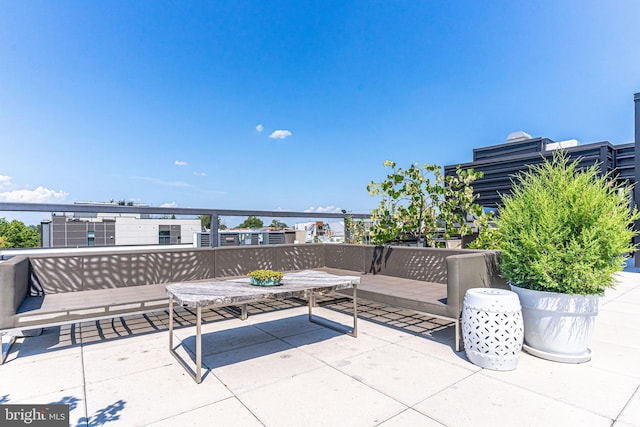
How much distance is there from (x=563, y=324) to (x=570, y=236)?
2.28 feet

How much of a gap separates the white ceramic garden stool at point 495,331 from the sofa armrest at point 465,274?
0.84 ft

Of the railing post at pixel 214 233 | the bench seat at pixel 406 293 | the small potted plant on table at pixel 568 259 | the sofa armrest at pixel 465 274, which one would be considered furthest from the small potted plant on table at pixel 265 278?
the small potted plant on table at pixel 568 259

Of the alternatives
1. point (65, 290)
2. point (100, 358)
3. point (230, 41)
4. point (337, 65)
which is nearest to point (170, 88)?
point (230, 41)

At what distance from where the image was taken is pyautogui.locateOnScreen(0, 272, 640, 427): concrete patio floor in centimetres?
177

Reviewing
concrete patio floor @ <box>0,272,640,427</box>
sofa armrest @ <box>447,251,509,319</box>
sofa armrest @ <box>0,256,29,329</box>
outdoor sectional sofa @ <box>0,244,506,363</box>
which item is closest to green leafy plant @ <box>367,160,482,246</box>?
outdoor sectional sofa @ <box>0,244,506,363</box>

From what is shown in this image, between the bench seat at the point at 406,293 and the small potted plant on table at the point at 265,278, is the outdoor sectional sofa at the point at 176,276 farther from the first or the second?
the small potted plant on table at the point at 265,278

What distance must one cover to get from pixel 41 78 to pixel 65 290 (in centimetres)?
1018

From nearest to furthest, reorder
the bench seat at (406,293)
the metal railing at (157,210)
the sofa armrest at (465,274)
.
A: the sofa armrest at (465,274) < the bench seat at (406,293) < the metal railing at (157,210)

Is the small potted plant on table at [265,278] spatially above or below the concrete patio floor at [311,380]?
above

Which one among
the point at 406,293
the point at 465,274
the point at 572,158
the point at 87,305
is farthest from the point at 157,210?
the point at 572,158

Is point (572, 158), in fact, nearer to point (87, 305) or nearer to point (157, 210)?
point (157, 210)

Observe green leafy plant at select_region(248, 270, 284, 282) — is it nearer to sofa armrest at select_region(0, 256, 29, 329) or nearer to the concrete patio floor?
the concrete patio floor

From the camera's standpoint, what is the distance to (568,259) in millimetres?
2541

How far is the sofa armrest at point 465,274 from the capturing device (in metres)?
2.75
